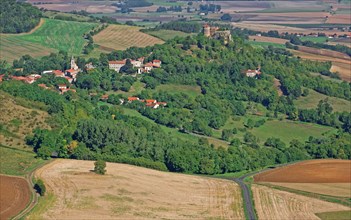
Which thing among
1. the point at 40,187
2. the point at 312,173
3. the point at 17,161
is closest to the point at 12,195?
the point at 40,187

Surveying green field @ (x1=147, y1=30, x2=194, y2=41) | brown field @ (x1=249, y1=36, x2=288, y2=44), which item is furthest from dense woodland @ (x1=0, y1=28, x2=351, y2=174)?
brown field @ (x1=249, y1=36, x2=288, y2=44)

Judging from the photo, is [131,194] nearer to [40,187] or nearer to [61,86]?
[40,187]

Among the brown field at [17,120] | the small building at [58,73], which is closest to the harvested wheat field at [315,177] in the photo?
the brown field at [17,120]

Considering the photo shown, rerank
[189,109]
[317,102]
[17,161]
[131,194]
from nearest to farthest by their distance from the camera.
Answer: [131,194], [17,161], [189,109], [317,102]

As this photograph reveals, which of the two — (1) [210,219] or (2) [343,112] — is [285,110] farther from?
(1) [210,219]

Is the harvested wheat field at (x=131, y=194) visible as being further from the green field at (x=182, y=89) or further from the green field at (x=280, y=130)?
the green field at (x=182, y=89)

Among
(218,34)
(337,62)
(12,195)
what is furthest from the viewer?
(337,62)

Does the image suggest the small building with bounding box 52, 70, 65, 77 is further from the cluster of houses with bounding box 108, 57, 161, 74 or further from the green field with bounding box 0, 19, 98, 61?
the green field with bounding box 0, 19, 98, 61
